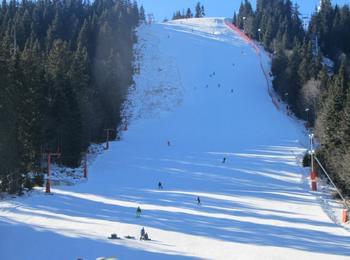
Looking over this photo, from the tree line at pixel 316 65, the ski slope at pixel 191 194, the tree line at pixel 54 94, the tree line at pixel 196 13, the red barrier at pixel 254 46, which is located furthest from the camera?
the tree line at pixel 196 13

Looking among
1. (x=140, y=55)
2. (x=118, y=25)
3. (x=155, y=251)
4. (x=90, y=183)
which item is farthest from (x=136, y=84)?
(x=155, y=251)

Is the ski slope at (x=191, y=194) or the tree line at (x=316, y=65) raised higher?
the tree line at (x=316, y=65)

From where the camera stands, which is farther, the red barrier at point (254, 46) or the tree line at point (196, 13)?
the tree line at point (196, 13)

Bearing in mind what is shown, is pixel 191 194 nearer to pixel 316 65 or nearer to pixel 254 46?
pixel 316 65

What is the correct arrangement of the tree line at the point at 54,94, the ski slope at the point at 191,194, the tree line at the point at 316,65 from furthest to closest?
the tree line at the point at 316,65, the tree line at the point at 54,94, the ski slope at the point at 191,194

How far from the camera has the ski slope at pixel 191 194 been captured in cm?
2120

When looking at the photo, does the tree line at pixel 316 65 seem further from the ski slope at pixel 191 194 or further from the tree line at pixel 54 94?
the tree line at pixel 54 94

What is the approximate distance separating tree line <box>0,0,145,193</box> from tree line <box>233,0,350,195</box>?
64.4 ft

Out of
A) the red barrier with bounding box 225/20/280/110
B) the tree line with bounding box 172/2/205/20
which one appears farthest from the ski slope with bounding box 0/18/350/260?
the tree line with bounding box 172/2/205/20

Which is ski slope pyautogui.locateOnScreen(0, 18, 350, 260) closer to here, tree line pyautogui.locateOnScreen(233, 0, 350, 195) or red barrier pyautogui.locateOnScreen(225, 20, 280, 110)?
red barrier pyautogui.locateOnScreen(225, 20, 280, 110)

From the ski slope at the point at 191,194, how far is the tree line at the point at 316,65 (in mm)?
2897

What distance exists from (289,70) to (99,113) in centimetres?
3620

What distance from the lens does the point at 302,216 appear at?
2825 centimetres

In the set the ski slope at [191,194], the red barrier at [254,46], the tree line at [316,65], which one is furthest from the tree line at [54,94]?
the red barrier at [254,46]
